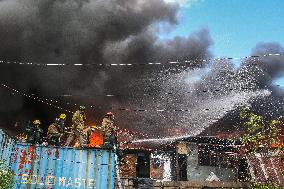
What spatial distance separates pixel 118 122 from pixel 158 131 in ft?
21.0

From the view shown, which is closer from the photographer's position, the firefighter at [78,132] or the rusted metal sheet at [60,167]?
the rusted metal sheet at [60,167]

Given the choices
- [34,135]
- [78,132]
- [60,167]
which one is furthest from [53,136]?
[60,167]

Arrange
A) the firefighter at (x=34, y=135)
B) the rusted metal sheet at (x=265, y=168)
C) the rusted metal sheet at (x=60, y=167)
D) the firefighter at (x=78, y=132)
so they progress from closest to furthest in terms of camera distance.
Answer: the rusted metal sheet at (x=60, y=167) → the firefighter at (x=34, y=135) → the firefighter at (x=78, y=132) → the rusted metal sheet at (x=265, y=168)

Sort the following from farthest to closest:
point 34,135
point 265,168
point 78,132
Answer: point 265,168 → point 78,132 → point 34,135

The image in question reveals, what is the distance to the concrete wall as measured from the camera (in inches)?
805

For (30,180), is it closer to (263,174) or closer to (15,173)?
(15,173)

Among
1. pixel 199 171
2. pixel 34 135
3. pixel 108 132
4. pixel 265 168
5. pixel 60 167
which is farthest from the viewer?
pixel 199 171

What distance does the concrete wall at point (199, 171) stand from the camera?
20.4 m

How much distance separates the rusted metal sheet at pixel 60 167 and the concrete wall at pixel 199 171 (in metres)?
8.98

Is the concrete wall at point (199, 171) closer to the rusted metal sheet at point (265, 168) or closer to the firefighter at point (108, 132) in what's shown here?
the rusted metal sheet at point (265, 168)

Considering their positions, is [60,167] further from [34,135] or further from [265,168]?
[265,168]

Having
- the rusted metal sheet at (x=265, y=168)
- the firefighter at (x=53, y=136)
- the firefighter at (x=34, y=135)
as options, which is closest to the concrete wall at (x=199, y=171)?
the rusted metal sheet at (x=265, y=168)

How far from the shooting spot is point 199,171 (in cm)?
2075

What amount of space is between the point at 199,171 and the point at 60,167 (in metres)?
11.2
